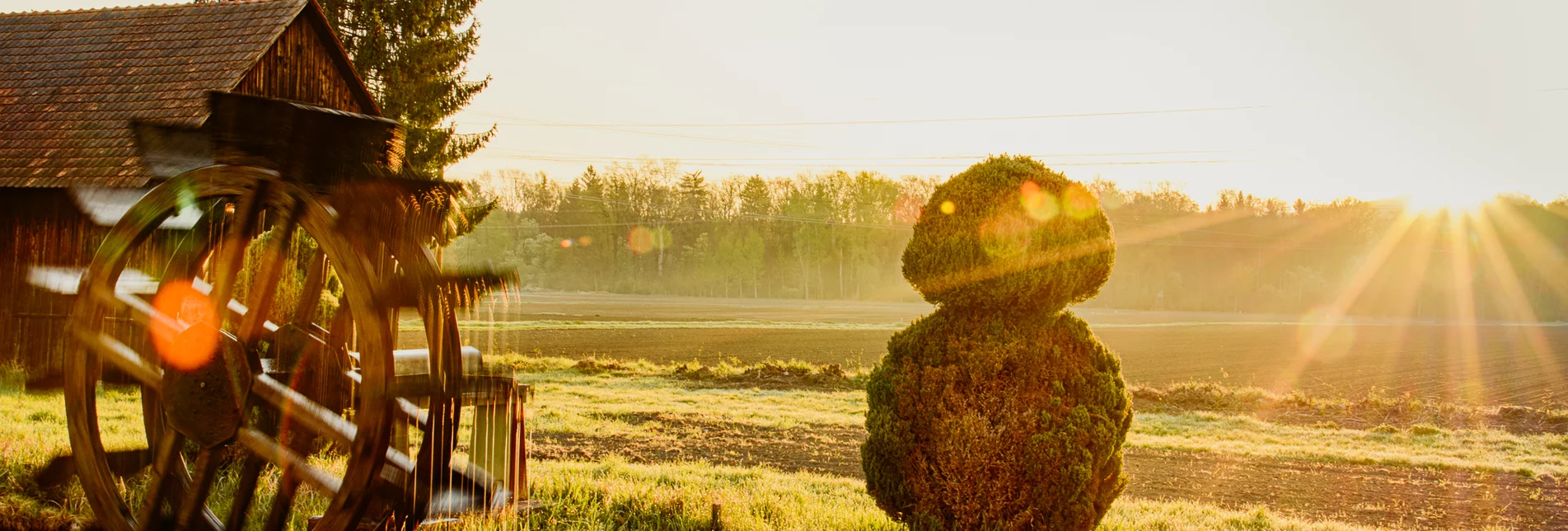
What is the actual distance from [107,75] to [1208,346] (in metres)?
43.2

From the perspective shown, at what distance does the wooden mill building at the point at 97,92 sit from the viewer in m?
13.6

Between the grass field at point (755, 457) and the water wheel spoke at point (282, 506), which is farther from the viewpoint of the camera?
the grass field at point (755, 457)

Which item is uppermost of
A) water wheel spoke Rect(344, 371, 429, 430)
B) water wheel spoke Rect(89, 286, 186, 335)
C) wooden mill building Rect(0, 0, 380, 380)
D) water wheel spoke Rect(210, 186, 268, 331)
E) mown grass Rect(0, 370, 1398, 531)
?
wooden mill building Rect(0, 0, 380, 380)

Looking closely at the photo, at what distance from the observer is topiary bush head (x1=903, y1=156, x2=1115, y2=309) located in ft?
18.1

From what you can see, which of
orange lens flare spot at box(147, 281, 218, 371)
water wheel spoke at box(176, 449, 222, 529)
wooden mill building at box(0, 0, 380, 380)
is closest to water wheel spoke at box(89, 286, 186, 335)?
orange lens flare spot at box(147, 281, 218, 371)

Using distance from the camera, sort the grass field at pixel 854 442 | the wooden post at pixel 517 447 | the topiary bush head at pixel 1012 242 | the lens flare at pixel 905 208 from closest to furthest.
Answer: the wooden post at pixel 517 447 → the topiary bush head at pixel 1012 242 → the grass field at pixel 854 442 → the lens flare at pixel 905 208

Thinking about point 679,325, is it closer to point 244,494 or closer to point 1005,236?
point 1005,236

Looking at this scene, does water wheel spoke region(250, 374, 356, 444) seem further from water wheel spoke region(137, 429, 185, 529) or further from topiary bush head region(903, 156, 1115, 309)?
topiary bush head region(903, 156, 1115, 309)

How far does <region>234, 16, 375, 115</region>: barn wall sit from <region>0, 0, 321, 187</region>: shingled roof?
0.69 ft

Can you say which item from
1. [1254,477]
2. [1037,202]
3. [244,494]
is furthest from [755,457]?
[244,494]

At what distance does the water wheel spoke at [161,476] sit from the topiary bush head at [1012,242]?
4018 millimetres

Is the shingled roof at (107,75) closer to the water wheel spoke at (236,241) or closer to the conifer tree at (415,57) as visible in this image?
the conifer tree at (415,57)

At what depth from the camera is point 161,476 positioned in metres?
4.76

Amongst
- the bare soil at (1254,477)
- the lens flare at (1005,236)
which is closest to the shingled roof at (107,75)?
the bare soil at (1254,477)
